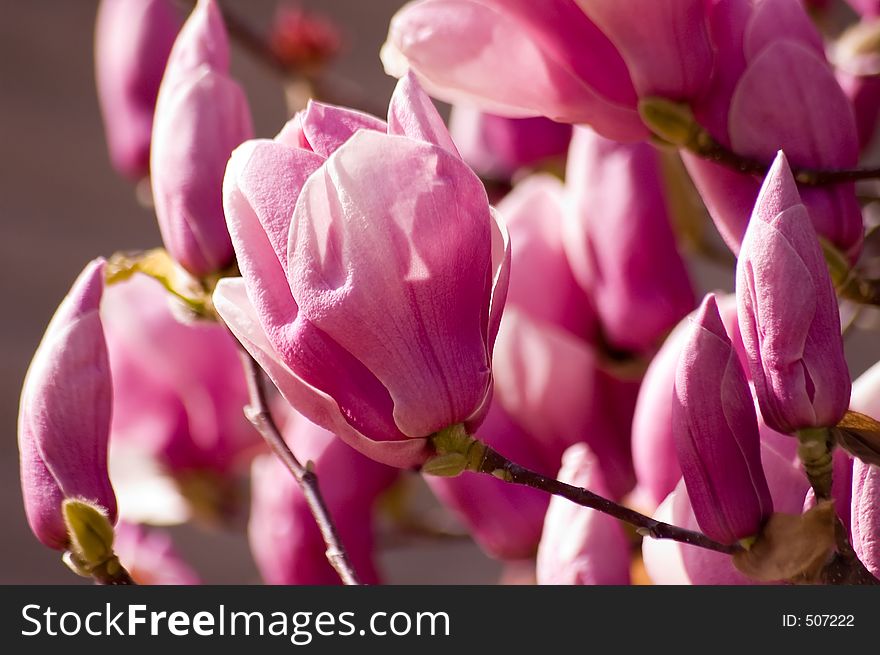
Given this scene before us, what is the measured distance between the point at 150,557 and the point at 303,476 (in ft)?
0.54

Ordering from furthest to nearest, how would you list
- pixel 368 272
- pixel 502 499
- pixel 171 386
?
pixel 171 386 < pixel 502 499 < pixel 368 272

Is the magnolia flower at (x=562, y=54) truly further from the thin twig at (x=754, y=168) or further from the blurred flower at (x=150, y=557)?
the blurred flower at (x=150, y=557)

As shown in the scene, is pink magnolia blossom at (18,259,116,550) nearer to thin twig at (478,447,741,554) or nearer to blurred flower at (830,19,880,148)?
thin twig at (478,447,741,554)

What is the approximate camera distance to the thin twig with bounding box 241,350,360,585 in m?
0.25

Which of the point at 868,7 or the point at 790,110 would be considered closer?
the point at 790,110

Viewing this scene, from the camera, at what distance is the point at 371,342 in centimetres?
21

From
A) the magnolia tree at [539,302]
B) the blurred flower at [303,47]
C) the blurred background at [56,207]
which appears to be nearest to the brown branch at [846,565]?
the magnolia tree at [539,302]

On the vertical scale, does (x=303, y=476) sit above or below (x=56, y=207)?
below

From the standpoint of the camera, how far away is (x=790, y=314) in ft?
0.70

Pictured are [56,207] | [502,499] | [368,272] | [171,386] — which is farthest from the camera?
[56,207]

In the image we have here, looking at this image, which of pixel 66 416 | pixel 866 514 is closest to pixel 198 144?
pixel 66 416

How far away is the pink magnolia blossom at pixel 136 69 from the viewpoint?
0.46 m

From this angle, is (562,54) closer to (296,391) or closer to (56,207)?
(296,391)

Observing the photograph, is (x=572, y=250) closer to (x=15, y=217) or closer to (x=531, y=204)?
(x=531, y=204)
